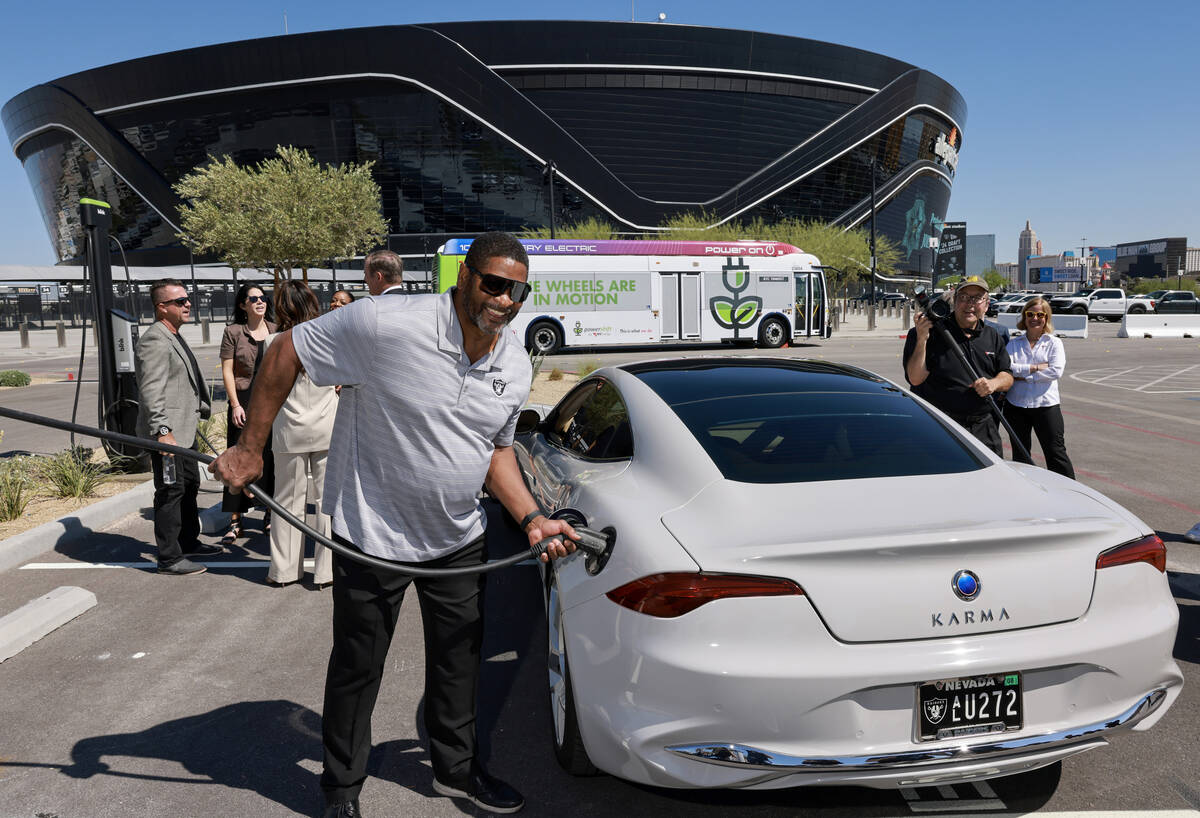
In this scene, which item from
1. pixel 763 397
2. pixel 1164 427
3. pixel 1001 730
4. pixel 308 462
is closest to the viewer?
pixel 1001 730

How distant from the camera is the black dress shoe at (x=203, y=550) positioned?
5.85 m

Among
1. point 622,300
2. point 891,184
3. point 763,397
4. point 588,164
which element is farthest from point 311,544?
point 891,184

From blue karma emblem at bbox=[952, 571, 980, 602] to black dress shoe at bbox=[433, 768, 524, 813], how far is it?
1598 millimetres

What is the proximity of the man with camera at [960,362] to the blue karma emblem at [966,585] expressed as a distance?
307cm

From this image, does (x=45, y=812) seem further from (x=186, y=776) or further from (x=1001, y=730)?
(x=1001, y=730)

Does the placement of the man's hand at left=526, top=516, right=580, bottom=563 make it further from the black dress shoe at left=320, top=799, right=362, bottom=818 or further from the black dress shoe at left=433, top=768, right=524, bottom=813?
the black dress shoe at left=320, top=799, right=362, bottom=818

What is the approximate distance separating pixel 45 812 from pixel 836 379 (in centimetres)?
352

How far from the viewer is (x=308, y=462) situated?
5340 mm

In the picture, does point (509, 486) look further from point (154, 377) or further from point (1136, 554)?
point (154, 377)

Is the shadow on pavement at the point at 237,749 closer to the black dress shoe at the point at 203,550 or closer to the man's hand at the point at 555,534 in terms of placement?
the man's hand at the point at 555,534

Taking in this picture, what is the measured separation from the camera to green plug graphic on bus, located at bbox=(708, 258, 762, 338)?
27531 millimetres

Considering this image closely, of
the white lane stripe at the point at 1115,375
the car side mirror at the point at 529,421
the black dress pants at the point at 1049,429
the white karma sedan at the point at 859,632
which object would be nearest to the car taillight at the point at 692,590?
the white karma sedan at the point at 859,632

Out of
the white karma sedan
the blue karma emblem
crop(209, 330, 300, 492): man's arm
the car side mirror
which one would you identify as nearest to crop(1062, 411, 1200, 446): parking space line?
the car side mirror

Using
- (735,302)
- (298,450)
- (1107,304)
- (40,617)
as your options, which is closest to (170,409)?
(298,450)
